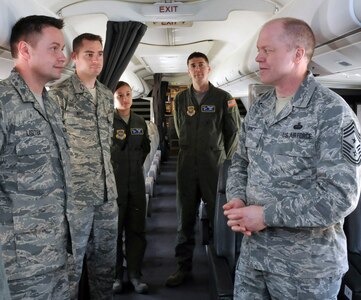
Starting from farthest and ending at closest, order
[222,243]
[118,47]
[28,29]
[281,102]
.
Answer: [118,47] < [222,243] < [28,29] < [281,102]

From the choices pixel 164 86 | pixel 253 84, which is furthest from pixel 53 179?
pixel 164 86

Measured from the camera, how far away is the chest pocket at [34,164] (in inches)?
72.4

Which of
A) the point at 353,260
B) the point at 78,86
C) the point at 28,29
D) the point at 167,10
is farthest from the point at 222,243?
the point at 167,10

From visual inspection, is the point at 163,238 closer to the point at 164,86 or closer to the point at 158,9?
the point at 158,9

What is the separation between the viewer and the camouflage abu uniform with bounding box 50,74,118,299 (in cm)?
270

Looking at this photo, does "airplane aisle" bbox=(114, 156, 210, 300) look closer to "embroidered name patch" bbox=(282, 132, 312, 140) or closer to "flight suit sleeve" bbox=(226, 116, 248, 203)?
"flight suit sleeve" bbox=(226, 116, 248, 203)

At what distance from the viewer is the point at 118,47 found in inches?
146

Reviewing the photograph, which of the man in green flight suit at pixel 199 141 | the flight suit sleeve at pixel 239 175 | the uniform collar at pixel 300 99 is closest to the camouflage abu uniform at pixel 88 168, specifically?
the man in green flight suit at pixel 199 141

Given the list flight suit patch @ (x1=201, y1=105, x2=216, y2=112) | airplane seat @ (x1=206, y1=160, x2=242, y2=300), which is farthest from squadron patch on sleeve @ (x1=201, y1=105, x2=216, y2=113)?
airplane seat @ (x1=206, y1=160, x2=242, y2=300)

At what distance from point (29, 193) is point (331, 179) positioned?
1.35 metres

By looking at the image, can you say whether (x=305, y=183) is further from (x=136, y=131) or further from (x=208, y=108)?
(x=136, y=131)

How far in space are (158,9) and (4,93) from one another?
229cm

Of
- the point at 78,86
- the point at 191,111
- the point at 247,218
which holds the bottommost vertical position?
the point at 247,218

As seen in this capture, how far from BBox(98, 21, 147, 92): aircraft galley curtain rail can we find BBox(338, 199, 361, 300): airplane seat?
2283 millimetres
